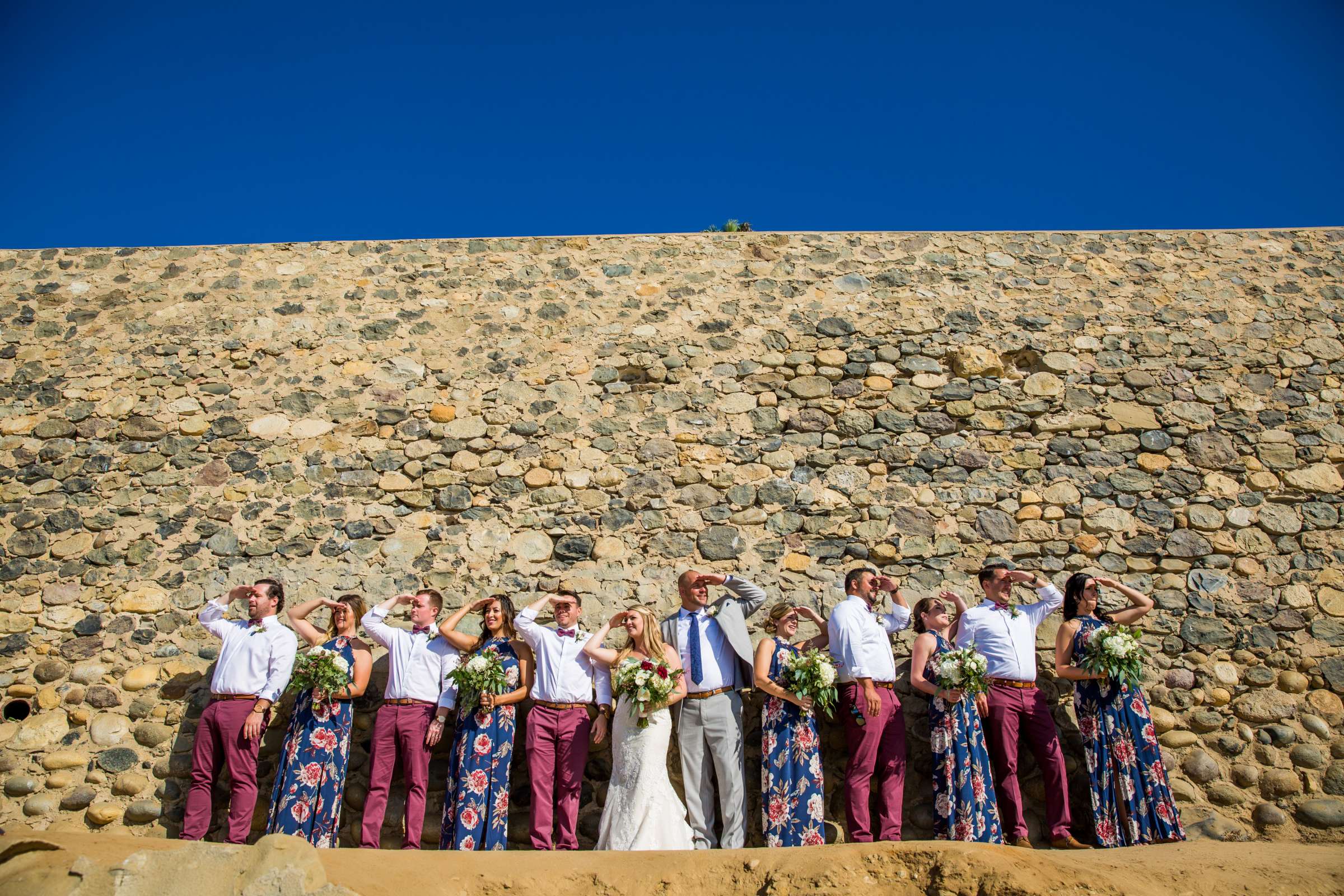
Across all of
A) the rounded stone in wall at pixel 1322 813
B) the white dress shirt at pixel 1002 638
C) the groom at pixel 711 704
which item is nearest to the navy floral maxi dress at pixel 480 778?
the groom at pixel 711 704

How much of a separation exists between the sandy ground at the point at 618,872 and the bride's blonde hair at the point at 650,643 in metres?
1.68

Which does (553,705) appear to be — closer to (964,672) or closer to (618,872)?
(618,872)

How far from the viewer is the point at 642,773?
503cm

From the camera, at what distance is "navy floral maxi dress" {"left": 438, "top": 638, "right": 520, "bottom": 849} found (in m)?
5.12

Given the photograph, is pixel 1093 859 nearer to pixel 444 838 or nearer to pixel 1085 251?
pixel 444 838

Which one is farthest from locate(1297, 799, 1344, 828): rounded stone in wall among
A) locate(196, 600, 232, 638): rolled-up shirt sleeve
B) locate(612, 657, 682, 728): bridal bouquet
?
locate(196, 600, 232, 638): rolled-up shirt sleeve

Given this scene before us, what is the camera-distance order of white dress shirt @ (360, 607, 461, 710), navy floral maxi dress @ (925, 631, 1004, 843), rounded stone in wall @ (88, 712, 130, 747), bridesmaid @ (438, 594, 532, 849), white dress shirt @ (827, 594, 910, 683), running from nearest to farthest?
navy floral maxi dress @ (925, 631, 1004, 843)
bridesmaid @ (438, 594, 532, 849)
white dress shirt @ (827, 594, 910, 683)
white dress shirt @ (360, 607, 461, 710)
rounded stone in wall @ (88, 712, 130, 747)

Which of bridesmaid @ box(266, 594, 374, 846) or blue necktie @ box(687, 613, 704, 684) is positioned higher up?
blue necktie @ box(687, 613, 704, 684)

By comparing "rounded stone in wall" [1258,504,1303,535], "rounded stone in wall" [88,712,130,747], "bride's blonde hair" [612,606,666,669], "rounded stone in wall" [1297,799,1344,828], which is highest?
"rounded stone in wall" [1258,504,1303,535]

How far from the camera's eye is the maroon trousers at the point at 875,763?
16.8ft

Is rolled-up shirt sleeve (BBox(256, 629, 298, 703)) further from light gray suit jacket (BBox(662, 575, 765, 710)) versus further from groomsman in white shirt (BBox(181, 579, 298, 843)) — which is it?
light gray suit jacket (BBox(662, 575, 765, 710))

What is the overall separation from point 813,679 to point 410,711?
226 centimetres

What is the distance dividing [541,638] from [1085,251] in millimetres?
5586

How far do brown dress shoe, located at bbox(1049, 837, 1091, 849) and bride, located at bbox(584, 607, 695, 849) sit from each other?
76.5 inches
